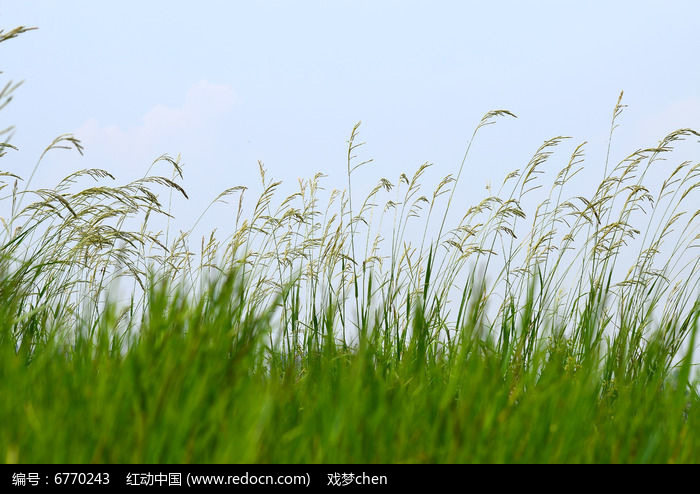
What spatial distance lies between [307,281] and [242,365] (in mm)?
2043

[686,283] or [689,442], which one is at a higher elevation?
[686,283]

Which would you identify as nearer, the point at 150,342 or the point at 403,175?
the point at 150,342

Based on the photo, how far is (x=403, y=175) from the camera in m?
3.98

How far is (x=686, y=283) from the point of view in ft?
12.9
